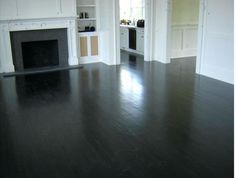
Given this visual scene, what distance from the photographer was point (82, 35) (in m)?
8.20

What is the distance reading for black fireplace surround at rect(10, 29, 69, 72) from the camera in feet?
24.5

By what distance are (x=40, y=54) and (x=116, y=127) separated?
482 centimetres

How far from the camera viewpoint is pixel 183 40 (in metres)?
8.88

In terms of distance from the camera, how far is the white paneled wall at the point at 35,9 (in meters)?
6.99

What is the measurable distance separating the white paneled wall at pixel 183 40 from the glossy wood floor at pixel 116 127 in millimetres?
2295

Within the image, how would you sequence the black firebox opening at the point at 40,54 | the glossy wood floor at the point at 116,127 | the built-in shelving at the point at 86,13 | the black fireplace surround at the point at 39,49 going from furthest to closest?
1. the built-in shelving at the point at 86,13
2. the black firebox opening at the point at 40,54
3. the black fireplace surround at the point at 39,49
4. the glossy wood floor at the point at 116,127

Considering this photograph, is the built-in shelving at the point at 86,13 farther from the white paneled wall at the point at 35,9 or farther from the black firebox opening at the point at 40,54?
the black firebox opening at the point at 40,54

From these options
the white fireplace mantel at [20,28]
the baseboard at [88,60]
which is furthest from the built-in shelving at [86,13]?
the baseboard at [88,60]

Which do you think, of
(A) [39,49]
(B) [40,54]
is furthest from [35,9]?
(B) [40,54]

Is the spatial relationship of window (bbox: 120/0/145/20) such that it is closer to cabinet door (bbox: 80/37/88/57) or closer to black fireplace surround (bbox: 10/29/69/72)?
cabinet door (bbox: 80/37/88/57)

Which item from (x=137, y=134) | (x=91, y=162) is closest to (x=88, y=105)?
(x=137, y=134)

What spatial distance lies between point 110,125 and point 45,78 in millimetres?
3264

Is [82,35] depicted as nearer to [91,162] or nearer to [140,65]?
[140,65]

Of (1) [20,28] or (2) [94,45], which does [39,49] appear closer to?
(1) [20,28]
